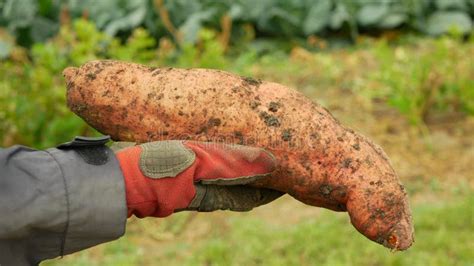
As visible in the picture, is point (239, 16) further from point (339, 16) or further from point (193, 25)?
point (339, 16)

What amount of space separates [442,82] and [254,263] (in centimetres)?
160

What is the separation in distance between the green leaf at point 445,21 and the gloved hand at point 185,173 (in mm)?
4223

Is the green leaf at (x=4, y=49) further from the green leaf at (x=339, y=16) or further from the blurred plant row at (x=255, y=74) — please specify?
the green leaf at (x=339, y=16)

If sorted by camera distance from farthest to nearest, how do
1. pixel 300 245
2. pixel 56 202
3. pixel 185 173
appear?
pixel 300 245
pixel 185 173
pixel 56 202

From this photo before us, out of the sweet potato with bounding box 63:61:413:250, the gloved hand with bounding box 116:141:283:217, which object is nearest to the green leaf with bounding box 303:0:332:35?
the sweet potato with bounding box 63:61:413:250

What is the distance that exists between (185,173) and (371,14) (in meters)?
4.36

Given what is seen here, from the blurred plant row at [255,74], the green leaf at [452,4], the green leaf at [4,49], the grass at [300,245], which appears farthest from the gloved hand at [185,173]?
the green leaf at [452,4]

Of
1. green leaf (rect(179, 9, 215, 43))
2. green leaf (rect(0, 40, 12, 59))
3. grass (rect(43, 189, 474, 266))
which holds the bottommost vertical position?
grass (rect(43, 189, 474, 266))

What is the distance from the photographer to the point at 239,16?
5828 millimetres

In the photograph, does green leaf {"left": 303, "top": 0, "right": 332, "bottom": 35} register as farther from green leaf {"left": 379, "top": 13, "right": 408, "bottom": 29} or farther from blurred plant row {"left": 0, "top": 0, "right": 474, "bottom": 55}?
green leaf {"left": 379, "top": 13, "right": 408, "bottom": 29}

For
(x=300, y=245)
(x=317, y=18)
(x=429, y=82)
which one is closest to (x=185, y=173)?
(x=300, y=245)

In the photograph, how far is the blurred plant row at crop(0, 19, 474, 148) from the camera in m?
3.71

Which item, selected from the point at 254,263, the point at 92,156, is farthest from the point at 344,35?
the point at 92,156

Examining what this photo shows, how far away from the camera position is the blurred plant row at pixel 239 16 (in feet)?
18.3
